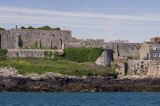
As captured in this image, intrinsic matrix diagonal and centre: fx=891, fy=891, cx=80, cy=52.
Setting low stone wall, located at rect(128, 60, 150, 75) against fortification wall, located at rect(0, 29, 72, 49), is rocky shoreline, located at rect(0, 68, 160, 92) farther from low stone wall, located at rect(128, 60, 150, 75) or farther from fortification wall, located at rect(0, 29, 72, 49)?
fortification wall, located at rect(0, 29, 72, 49)

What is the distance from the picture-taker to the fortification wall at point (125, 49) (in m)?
109

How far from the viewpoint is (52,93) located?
9144cm

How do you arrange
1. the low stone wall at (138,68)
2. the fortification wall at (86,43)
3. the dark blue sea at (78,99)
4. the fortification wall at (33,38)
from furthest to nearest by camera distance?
the fortification wall at (86,43)
the fortification wall at (33,38)
the low stone wall at (138,68)
the dark blue sea at (78,99)

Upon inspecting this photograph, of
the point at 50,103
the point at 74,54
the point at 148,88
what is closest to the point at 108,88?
the point at 148,88

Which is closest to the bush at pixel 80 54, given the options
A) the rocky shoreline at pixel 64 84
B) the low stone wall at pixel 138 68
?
the low stone wall at pixel 138 68

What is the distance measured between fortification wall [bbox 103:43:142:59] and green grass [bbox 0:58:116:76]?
5.13m

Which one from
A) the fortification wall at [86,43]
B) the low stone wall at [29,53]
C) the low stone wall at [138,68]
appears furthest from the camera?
the fortification wall at [86,43]

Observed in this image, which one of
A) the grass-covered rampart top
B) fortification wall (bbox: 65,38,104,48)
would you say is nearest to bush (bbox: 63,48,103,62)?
the grass-covered rampart top

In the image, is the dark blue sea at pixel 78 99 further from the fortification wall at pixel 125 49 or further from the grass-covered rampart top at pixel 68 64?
the fortification wall at pixel 125 49

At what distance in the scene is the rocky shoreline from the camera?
308ft

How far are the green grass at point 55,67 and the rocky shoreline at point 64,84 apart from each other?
1.58 meters

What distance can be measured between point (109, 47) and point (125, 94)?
1928 cm

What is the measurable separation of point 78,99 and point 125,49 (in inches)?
1195

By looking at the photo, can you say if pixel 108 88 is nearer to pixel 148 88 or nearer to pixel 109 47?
pixel 148 88
